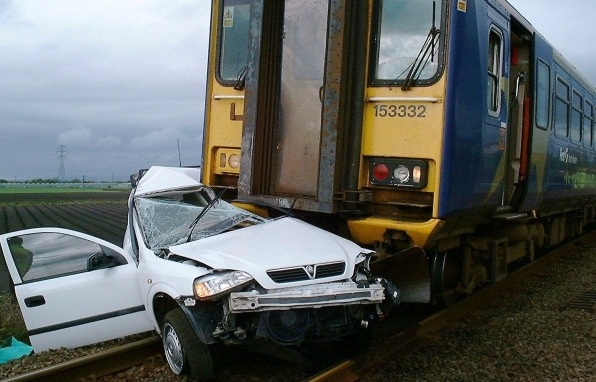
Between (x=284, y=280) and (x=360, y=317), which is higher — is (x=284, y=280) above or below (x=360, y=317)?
above

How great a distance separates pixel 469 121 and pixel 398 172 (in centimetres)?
83

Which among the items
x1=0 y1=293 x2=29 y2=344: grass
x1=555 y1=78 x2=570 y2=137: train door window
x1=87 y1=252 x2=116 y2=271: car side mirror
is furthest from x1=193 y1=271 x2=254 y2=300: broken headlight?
x1=555 y1=78 x2=570 y2=137: train door window

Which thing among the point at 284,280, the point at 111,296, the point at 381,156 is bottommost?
the point at 111,296

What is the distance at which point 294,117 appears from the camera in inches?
255

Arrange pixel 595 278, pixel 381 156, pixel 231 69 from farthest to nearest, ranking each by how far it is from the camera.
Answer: pixel 595 278 → pixel 231 69 → pixel 381 156

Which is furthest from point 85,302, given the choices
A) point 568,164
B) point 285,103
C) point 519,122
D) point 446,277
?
point 568,164

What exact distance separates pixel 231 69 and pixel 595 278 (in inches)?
263

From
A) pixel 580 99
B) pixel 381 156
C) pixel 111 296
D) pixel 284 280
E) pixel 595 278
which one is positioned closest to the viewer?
pixel 284 280

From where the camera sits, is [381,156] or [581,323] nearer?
[381,156]

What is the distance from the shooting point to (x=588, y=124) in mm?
11680

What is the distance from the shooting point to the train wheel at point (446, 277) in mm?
6320

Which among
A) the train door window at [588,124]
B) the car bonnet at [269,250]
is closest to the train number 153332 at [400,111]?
the car bonnet at [269,250]

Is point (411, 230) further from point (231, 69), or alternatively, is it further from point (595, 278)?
point (595, 278)

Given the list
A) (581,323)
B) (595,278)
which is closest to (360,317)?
(581,323)
